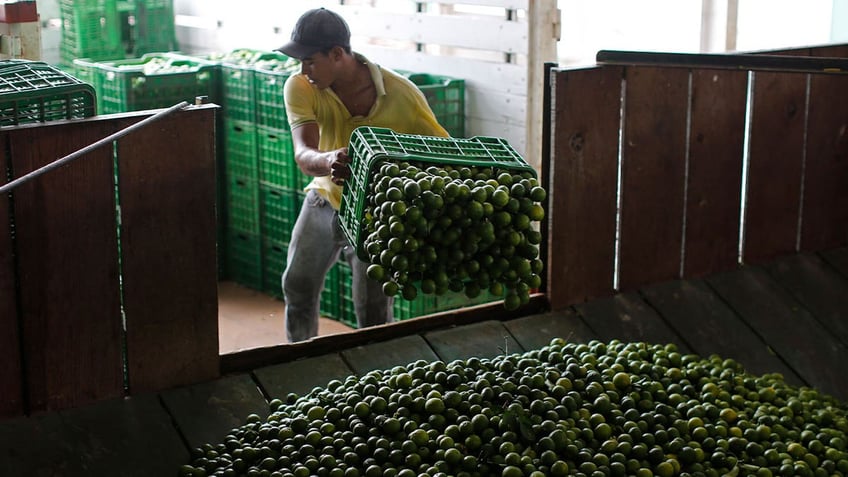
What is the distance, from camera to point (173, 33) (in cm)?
854

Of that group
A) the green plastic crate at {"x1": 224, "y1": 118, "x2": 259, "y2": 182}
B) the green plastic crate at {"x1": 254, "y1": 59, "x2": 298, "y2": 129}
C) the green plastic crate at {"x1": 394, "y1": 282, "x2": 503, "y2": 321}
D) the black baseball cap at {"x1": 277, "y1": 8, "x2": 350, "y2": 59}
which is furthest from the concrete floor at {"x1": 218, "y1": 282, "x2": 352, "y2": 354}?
the black baseball cap at {"x1": 277, "y1": 8, "x2": 350, "y2": 59}

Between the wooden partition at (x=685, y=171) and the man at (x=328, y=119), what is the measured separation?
0.59 metres

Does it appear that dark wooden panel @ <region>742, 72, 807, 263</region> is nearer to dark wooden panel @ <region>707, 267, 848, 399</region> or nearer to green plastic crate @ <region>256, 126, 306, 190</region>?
dark wooden panel @ <region>707, 267, 848, 399</region>

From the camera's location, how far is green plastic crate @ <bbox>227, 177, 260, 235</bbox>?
692 cm

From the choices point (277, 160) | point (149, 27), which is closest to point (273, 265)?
point (277, 160)

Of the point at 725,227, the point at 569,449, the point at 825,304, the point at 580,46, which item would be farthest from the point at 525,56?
the point at 580,46

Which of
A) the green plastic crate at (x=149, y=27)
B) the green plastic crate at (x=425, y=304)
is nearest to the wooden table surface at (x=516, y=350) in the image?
the green plastic crate at (x=425, y=304)

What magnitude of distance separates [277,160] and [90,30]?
2.22 m

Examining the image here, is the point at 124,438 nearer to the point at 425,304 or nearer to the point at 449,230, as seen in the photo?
the point at 449,230

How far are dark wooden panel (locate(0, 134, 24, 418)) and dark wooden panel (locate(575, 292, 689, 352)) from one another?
2.14 metres

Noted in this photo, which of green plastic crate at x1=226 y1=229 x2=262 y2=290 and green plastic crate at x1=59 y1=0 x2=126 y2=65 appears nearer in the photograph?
green plastic crate at x1=226 y1=229 x2=262 y2=290

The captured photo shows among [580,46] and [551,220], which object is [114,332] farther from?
[580,46]

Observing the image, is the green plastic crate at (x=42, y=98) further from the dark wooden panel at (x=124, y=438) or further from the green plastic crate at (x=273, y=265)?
the green plastic crate at (x=273, y=265)

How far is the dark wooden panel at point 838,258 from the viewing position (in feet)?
16.5
